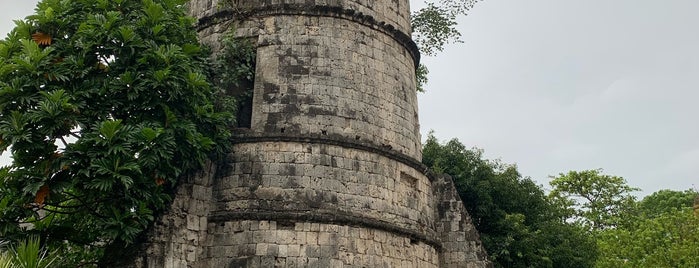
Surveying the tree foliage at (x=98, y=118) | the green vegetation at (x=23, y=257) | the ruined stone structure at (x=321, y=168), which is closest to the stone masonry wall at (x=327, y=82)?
the ruined stone structure at (x=321, y=168)

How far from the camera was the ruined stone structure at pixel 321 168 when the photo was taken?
970 centimetres

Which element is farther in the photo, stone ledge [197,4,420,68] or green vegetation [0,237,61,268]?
stone ledge [197,4,420,68]

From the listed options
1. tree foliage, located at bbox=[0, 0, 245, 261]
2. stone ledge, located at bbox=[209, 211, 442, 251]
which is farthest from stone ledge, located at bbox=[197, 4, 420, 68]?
stone ledge, located at bbox=[209, 211, 442, 251]

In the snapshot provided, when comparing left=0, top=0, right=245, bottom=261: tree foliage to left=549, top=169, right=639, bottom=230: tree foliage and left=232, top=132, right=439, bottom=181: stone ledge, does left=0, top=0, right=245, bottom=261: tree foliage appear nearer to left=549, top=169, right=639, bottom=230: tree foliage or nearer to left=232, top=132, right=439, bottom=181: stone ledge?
left=232, top=132, right=439, bottom=181: stone ledge

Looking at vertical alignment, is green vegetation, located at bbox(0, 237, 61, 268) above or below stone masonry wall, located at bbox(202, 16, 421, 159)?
below

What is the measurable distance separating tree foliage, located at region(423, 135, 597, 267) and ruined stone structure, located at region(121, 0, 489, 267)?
346 centimetres

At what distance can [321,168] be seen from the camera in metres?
10.2

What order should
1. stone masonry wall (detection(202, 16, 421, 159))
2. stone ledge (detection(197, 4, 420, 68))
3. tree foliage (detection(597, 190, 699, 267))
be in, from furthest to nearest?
tree foliage (detection(597, 190, 699, 267)), stone ledge (detection(197, 4, 420, 68)), stone masonry wall (detection(202, 16, 421, 159))

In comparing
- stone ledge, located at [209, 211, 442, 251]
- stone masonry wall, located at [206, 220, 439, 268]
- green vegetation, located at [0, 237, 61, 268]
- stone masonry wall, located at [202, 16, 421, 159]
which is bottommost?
green vegetation, located at [0, 237, 61, 268]

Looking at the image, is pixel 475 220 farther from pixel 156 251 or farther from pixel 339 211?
pixel 156 251

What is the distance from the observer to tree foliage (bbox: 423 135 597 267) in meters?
15.0

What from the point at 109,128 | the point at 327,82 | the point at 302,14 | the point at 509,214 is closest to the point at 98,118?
the point at 109,128

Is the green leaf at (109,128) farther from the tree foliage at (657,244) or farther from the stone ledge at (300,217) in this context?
the tree foliage at (657,244)

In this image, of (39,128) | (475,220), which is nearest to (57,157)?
(39,128)
